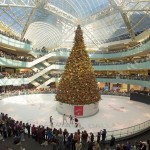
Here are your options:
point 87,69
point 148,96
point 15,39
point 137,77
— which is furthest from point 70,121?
point 15,39

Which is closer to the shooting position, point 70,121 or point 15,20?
point 70,121

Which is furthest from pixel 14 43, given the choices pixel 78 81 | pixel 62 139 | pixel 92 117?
pixel 62 139

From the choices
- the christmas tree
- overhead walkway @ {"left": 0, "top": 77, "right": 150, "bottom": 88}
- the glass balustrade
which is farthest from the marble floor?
the glass balustrade

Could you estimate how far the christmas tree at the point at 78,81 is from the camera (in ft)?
76.6

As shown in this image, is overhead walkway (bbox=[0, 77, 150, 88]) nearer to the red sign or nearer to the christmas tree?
the christmas tree

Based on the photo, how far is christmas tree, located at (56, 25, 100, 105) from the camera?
23.4 meters

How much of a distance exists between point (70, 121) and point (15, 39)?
944 inches

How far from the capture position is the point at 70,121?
2070 cm

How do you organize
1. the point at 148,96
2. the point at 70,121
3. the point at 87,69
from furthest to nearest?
1. the point at 148,96
2. the point at 87,69
3. the point at 70,121

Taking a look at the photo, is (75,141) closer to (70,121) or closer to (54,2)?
(70,121)

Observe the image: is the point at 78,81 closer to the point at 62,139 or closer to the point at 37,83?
the point at 62,139

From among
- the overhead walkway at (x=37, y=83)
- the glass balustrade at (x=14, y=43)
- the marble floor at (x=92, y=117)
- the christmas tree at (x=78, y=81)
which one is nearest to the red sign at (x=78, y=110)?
the christmas tree at (x=78, y=81)

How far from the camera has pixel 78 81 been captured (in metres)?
23.5

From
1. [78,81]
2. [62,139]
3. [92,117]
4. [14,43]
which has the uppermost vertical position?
[14,43]
